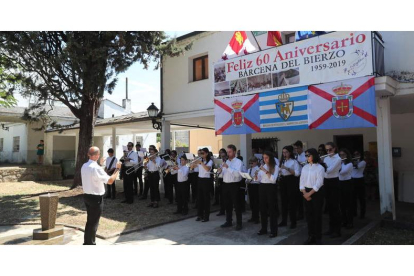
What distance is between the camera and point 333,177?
554 centimetres

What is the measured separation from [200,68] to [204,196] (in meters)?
5.56

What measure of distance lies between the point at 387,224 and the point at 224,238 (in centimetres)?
346

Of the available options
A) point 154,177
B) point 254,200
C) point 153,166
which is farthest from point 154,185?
point 254,200

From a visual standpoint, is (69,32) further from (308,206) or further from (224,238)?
(308,206)

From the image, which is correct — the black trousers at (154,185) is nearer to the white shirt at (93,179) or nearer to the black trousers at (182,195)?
the black trousers at (182,195)

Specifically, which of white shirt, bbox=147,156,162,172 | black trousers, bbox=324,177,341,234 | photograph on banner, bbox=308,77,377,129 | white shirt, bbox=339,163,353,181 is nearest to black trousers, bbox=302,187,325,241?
black trousers, bbox=324,177,341,234

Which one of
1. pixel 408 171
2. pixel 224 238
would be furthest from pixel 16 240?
pixel 408 171

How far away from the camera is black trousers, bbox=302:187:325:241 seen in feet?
16.5

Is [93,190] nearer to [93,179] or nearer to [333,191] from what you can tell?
[93,179]

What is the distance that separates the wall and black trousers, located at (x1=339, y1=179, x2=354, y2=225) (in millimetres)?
23674

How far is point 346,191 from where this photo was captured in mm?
6082

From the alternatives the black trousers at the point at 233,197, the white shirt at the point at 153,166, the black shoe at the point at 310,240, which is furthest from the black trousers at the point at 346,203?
the white shirt at the point at 153,166

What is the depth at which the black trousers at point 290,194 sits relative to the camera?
6.18 metres
